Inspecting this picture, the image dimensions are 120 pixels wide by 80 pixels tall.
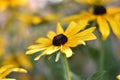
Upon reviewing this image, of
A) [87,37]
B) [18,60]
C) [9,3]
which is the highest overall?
[9,3]

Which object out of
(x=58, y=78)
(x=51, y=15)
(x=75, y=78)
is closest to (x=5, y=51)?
(x=51, y=15)

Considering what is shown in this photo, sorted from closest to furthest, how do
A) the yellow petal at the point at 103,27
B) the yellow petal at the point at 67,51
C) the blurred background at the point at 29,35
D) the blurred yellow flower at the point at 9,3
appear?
the yellow petal at the point at 67,51 < the yellow petal at the point at 103,27 < the blurred background at the point at 29,35 < the blurred yellow flower at the point at 9,3

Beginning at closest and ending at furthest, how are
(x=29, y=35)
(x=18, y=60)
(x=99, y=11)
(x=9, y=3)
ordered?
1. (x=99, y=11)
2. (x=18, y=60)
3. (x=9, y=3)
4. (x=29, y=35)

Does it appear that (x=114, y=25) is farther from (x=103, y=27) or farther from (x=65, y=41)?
(x=65, y=41)

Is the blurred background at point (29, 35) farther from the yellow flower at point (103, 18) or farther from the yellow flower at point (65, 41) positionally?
the yellow flower at point (65, 41)

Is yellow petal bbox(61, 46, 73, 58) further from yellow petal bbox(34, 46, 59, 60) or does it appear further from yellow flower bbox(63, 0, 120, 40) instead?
yellow flower bbox(63, 0, 120, 40)

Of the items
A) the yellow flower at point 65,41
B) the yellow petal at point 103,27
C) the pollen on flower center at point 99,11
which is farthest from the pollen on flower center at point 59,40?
the pollen on flower center at point 99,11

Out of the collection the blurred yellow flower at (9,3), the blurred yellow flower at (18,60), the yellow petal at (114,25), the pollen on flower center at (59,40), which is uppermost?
the blurred yellow flower at (9,3)

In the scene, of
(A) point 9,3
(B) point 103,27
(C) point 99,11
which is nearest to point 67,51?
(B) point 103,27
